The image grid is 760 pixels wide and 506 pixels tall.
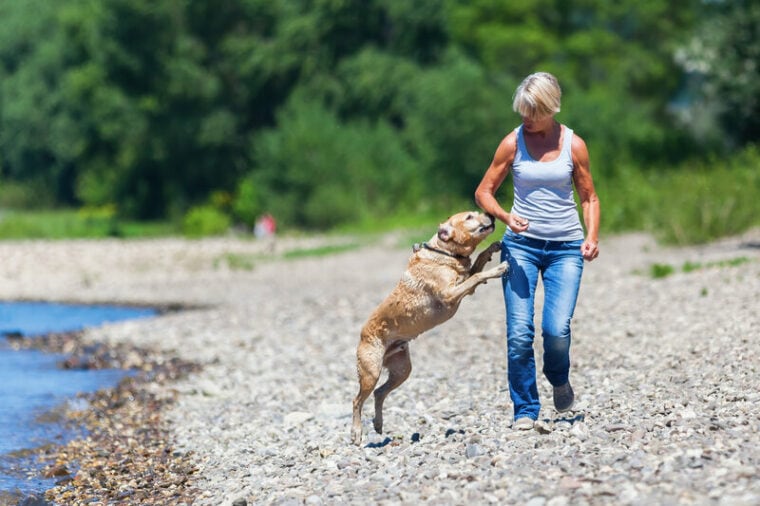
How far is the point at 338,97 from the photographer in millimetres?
50188

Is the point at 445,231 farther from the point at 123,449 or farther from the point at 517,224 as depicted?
the point at 123,449

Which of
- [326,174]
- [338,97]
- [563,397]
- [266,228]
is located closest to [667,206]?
[563,397]

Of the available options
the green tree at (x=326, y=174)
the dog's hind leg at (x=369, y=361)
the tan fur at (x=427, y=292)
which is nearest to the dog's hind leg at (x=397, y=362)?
the tan fur at (x=427, y=292)

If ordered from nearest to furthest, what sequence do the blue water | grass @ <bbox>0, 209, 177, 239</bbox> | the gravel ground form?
the gravel ground
the blue water
grass @ <bbox>0, 209, 177, 239</bbox>

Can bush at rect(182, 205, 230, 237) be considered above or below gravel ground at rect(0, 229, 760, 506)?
above

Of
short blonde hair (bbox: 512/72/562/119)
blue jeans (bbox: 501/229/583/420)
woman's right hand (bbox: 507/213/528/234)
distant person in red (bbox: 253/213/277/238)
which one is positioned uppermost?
distant person in red (bbox: 253/213/277/238)

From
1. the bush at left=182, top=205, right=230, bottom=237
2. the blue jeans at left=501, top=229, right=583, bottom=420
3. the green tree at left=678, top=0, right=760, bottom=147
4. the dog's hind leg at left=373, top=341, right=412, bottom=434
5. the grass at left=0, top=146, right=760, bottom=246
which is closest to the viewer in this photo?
the blue jeans at left=501, top=229, right=583, bottom=420

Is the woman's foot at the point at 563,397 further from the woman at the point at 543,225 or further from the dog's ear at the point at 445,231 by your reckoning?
the dog's ear at the point at 445,231

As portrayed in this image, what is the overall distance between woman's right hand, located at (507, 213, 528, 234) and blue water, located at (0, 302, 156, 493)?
15.7 ft

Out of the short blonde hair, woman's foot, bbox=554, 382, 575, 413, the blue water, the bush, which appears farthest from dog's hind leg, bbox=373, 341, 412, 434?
the bush

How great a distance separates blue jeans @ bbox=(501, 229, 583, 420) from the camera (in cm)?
745

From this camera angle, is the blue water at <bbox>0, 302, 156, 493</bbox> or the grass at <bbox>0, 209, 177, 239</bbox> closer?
the blue water at <bbox>0, 302, 156, 493</bbox>

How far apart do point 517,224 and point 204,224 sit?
38.7 m

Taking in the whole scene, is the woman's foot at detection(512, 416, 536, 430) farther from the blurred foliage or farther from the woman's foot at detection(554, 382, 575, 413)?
the blurred foliage
